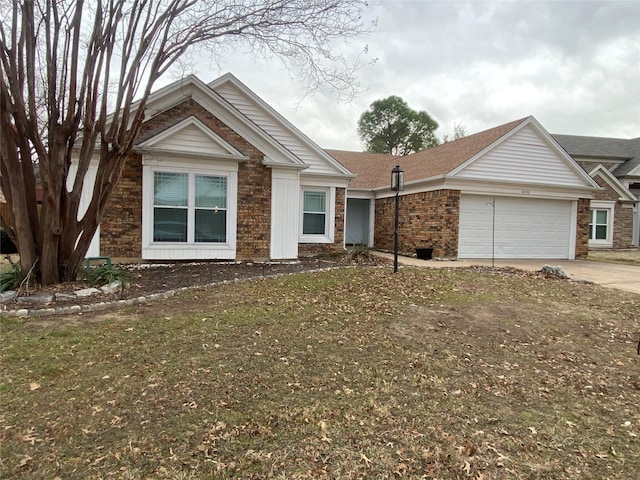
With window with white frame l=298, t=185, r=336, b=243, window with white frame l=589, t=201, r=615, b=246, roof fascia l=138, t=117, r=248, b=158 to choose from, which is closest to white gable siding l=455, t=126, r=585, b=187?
window with white frame l=298, t=185, r=336, b=243

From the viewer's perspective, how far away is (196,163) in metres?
9.99

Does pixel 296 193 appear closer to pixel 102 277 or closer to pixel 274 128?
pixel 274 128

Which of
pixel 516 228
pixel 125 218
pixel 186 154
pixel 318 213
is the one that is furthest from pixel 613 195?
pixel 125 218

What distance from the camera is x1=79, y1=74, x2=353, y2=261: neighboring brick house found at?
962cm

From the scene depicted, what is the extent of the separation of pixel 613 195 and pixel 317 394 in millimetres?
24226

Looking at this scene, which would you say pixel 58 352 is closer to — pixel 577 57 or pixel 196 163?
pixel 196 163

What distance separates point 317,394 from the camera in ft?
10.7

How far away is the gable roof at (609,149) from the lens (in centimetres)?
2478

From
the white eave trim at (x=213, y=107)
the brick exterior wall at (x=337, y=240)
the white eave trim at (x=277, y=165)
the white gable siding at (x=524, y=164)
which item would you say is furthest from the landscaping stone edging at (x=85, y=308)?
the white gable siding at (x=524, y=164)

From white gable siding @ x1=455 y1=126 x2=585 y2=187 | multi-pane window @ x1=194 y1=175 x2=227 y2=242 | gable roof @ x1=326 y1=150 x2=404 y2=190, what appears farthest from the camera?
gable roof @ x1=326 y1=150 x2=404 y2=190

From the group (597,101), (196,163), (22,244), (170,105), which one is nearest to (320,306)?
(22,244)

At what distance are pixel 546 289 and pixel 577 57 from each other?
679cm

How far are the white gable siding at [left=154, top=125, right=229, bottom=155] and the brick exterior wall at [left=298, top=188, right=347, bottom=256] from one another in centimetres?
423

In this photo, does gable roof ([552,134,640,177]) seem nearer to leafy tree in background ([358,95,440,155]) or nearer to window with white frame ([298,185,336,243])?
leafy tree in background ([358,95,440,155])
